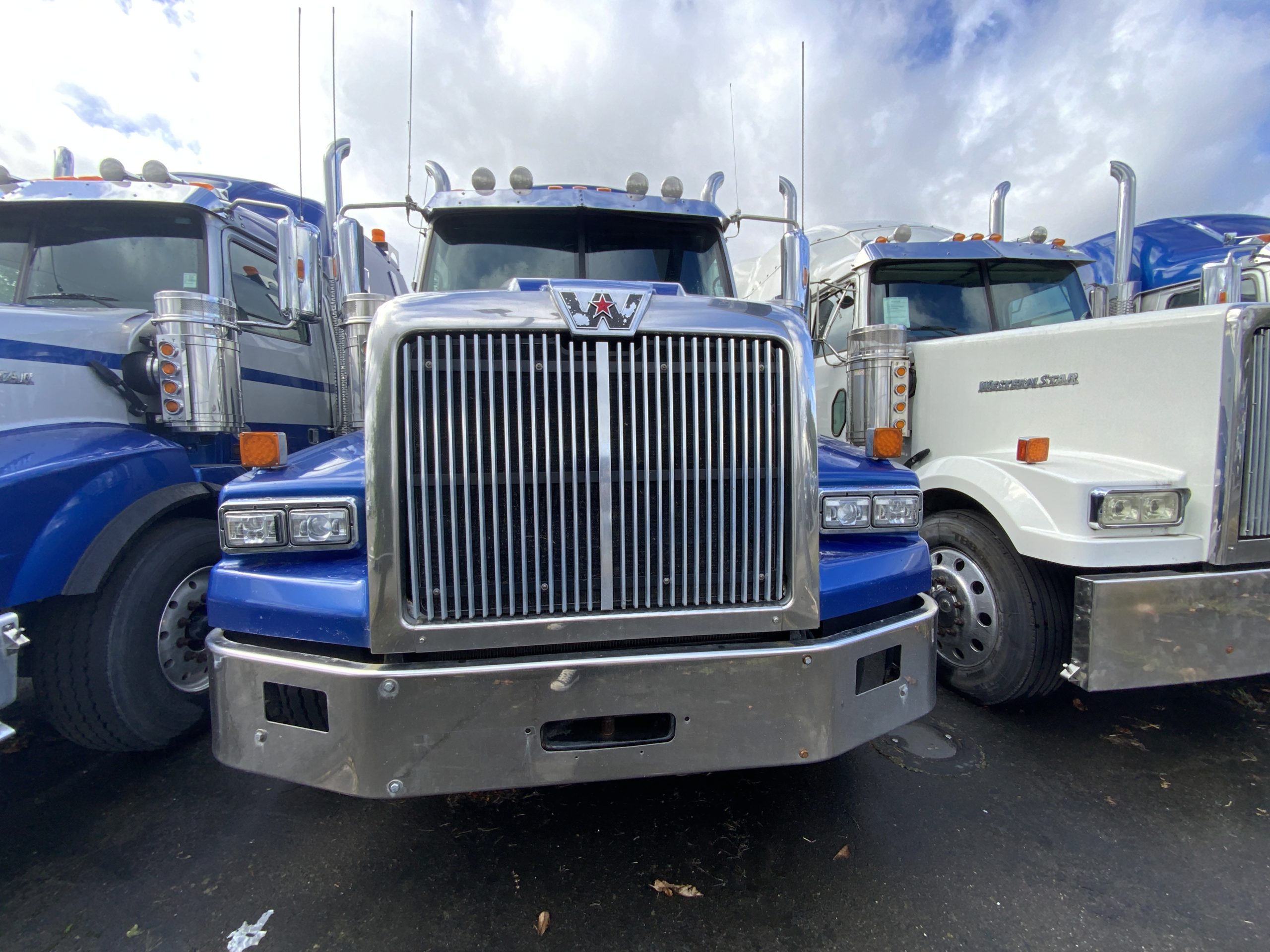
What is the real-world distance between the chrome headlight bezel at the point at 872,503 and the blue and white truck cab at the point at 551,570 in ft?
0.61

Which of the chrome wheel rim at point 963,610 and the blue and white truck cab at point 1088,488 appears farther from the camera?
the chrome wheel rim at point 963,610

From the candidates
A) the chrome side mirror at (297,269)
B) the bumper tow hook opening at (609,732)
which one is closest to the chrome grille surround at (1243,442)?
the bumper tow hook opening at (609,732)

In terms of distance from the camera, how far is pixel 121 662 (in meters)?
2.81

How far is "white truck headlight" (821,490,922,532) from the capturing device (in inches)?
93.3

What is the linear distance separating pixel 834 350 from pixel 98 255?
499 cm

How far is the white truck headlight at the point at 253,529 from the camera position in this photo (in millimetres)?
2121

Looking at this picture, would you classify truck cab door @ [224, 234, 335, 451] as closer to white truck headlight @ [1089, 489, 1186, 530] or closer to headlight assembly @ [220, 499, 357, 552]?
headlight assembly @ [220, 499, 357, 552]

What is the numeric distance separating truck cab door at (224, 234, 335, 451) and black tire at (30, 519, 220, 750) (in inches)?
58.1

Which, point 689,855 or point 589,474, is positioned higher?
point 589,474

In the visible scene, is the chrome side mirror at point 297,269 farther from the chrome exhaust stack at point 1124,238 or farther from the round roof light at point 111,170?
the chrome exhaust stack at point 1124,238

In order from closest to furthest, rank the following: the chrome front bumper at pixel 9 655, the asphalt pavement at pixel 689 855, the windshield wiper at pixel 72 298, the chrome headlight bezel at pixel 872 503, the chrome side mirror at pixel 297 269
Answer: the asphalt pavement at pixel 689 855
the chrome front bumper at pixel 9 655
the chrome headlight bezel at pixel 872 503
the chrome side mirror at pixel 297 269
the windshield wiper at pixel 72 298

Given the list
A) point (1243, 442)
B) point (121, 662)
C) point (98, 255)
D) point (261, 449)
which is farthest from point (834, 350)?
point (98, 255)

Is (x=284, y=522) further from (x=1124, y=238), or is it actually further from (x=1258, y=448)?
(x=1124, y=238)

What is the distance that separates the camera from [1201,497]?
9.10ft
